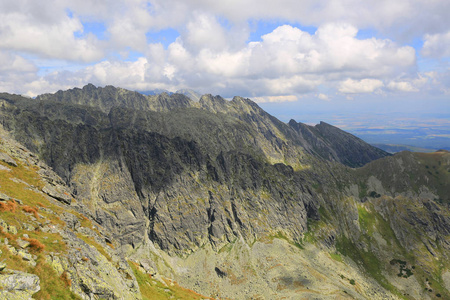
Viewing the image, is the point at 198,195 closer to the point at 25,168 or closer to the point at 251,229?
the point at 251,229

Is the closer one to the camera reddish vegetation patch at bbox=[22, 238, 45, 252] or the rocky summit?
reddish vegetation patch at bbox=[22, 238, 45, 252]

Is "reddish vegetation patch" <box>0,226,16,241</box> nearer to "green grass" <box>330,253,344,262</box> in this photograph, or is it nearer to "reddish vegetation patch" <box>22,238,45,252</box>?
"reddish vegetation patch" <box>22,238,45,252</box>

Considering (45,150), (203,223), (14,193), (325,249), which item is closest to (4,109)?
(45,150)

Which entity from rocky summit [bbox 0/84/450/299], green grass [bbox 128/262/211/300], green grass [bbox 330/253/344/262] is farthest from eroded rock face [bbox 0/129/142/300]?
green grass [bbox 330/253/344/262]

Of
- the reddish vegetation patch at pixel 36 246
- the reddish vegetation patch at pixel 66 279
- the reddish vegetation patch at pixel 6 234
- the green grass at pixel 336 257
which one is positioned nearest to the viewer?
the reddish vegetation patch at pixel 66 279

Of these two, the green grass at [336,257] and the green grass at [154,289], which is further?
the green grass at [336,257]

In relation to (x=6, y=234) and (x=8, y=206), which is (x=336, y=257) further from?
(x=6, y=234)

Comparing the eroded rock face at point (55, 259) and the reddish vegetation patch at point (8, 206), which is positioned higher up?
the reddish vegetation patch at point (8, 206)

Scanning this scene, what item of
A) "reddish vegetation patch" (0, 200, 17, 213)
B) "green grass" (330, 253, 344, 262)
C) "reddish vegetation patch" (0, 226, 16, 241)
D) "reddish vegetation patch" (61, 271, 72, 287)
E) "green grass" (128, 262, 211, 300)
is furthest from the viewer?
"green grass" (330, 253, 344, 262)

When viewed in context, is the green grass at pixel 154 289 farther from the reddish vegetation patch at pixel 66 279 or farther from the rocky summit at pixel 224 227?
the rocky summit at pixel 224 227

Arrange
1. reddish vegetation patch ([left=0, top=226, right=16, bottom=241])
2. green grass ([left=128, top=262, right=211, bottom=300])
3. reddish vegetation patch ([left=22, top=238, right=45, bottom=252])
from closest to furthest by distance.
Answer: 1. reddish vegetation patch ([left=0, top=226, right=16, bottom=241])
2. reddish vegetation patch ([left=22, top=238, right=45, bottom=252])
3. green grass ([left=128, top=262, right=211, bottom=300])

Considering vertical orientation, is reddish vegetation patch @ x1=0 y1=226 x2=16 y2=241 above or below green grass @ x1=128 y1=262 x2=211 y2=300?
above

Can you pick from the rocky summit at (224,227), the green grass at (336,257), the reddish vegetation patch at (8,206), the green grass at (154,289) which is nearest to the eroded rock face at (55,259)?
the reddish vegetation patch at (8,206)

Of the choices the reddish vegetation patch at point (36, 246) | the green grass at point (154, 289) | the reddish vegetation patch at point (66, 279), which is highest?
the reddish vegetation patch at point (36, 246)
